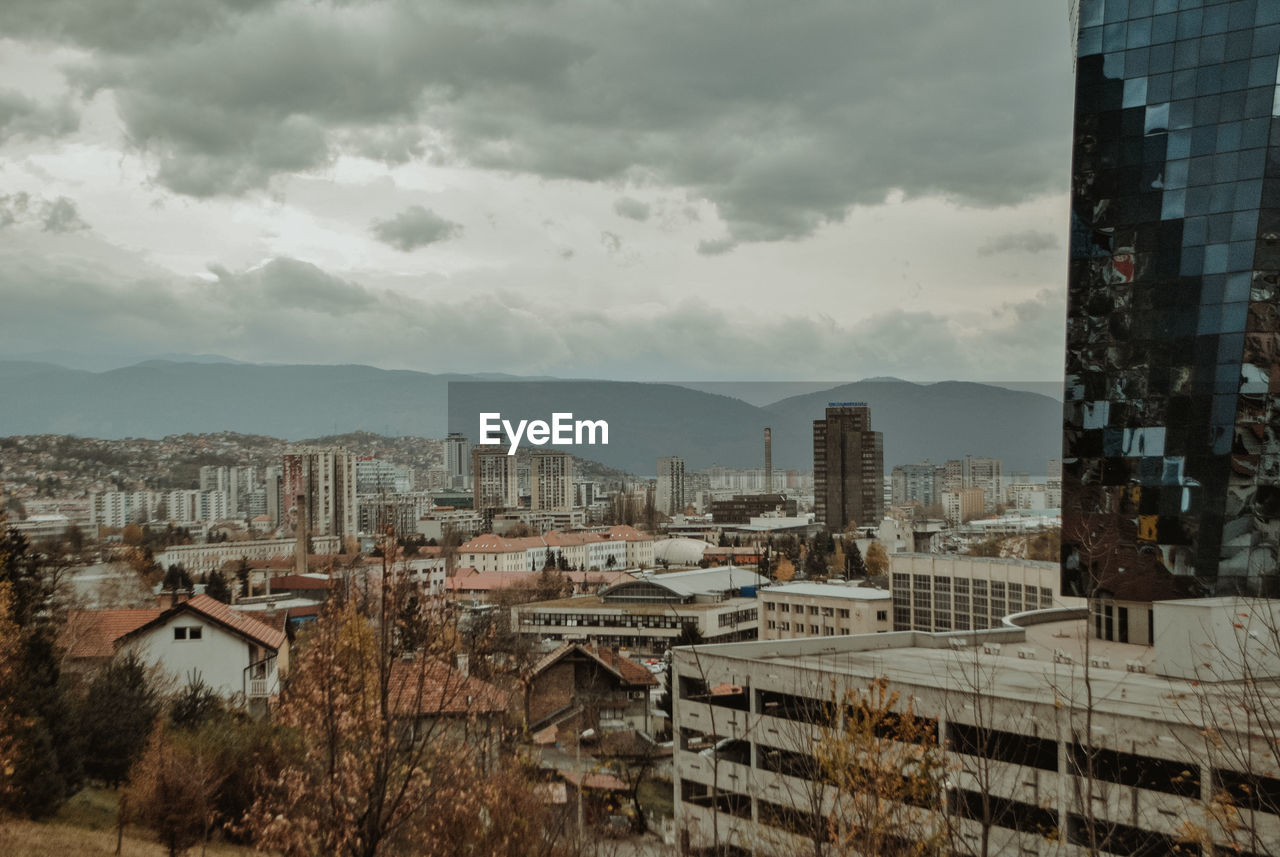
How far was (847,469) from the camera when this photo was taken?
103938 mm

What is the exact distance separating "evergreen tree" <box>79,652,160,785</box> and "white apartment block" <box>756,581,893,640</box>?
28.0 m

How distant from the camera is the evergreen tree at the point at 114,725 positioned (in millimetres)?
13867

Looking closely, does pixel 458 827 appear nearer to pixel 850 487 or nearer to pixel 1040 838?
pixel 1040 838

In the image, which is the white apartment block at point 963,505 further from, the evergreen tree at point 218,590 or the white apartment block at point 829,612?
the evergreen tree at point 218,590

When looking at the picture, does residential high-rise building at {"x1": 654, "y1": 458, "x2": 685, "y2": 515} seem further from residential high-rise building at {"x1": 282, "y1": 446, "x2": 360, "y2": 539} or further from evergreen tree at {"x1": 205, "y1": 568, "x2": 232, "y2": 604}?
evergreen tree at {"x1": 205, "y1": 568, "x2": 232, "y2": 604}

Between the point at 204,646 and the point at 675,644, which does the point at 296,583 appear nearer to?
the point at 675,644

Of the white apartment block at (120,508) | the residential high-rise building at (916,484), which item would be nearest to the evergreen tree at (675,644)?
the white apartment block at (120,508)

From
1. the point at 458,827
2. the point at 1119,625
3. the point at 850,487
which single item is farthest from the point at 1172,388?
the point at 850,487

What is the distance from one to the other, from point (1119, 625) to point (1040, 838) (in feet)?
35.8

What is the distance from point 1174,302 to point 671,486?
14017cm

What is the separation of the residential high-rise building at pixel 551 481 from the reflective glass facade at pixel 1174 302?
371 feet

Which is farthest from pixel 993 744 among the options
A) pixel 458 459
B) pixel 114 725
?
pixel 458 459

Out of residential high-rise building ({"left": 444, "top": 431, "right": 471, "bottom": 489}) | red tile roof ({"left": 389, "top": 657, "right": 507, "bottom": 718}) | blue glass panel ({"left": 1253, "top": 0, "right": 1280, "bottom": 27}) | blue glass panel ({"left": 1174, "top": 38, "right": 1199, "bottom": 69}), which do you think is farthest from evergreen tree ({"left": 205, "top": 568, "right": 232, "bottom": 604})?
residential high-rise building ({"left": 444, "top": 431, "right": 471, "bottom": 489})

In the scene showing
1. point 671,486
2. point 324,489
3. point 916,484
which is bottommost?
point 916,484
